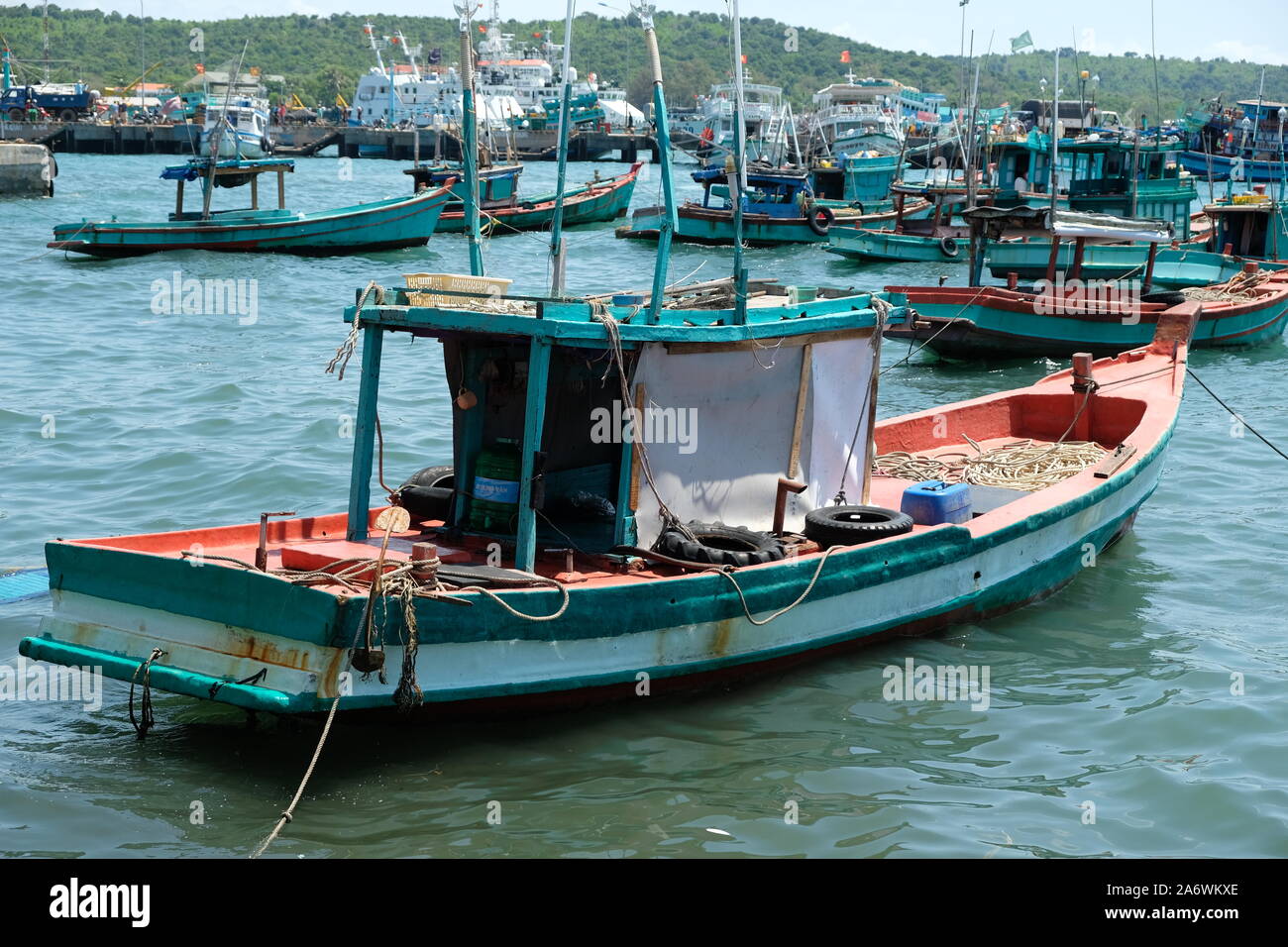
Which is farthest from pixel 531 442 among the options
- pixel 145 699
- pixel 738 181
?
pixel 145 699

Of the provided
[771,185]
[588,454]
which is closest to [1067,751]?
[588,454]

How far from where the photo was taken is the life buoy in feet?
127

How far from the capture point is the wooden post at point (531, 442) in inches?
306

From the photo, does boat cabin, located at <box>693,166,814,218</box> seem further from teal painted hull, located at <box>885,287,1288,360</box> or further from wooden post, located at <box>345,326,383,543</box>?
wooden post, located at <box>345,326,383,543</box>

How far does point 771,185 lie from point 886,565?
3172cm

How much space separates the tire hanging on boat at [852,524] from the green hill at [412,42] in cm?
12348

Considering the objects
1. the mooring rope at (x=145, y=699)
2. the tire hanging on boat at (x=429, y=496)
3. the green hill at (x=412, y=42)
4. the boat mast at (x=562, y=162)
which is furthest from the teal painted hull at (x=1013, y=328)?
the green hill at (x=412, y=42)

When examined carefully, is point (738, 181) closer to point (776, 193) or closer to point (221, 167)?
point (221, 167)

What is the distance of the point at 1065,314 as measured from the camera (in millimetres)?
20406

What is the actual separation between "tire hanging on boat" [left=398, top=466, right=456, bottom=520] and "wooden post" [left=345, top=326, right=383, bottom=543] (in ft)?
1.97

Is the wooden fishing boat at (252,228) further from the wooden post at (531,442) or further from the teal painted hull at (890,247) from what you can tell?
the wooden post at (531,442)

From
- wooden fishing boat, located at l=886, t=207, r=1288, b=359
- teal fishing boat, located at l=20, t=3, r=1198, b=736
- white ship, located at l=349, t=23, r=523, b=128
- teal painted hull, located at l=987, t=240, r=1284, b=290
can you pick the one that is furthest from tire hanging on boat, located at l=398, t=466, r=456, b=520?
white ship, located at l=349, t=23, r=523, b=128

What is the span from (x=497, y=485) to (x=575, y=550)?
0.64 metres

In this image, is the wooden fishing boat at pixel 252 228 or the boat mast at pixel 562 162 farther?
the wooden fishing boat at pixel 252 228
